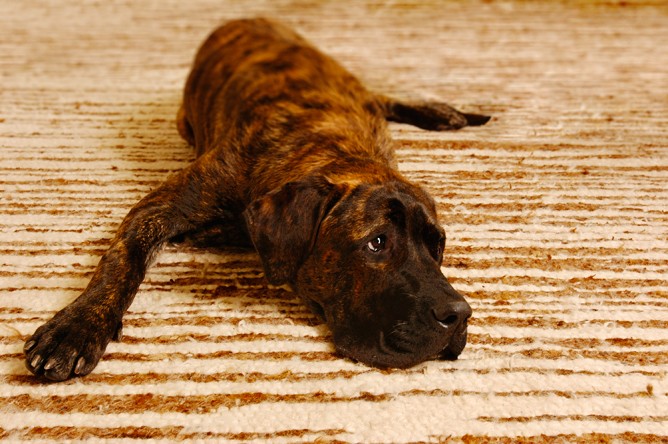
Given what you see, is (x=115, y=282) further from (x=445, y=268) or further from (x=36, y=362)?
(x=445, y=268)

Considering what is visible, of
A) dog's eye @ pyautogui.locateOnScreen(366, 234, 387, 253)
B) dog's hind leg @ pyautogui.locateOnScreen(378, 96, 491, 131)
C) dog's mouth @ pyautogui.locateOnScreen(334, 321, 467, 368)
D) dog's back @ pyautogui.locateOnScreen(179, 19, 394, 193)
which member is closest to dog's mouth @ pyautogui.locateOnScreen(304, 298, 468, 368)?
dog's mouth @ pyautogui.locateOnScreen(334, 321, 467, 368)

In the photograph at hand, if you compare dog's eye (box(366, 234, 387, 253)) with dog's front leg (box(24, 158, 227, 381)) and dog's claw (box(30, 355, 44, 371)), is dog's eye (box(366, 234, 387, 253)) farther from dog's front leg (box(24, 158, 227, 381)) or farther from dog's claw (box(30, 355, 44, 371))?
dog's claw (box(30, 355, 44, 371))

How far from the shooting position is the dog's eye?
167cm

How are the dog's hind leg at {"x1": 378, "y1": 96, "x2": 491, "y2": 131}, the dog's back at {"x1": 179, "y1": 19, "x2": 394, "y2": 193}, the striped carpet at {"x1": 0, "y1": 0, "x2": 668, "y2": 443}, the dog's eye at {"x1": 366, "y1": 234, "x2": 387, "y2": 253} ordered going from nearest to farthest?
the striped carpet at {"x1": 0, "y1": 0, "x2": 668, "y2": 443} → the dog's eye at {"x1": 366, "y1": 234, "x2": 387, "y2": 253} → the dog's back at {"x1": 179, "y1": 19, "x2": 394, "y2": 193} → the dog's hind leg at {"x1": 378, "y1": 96, "x2": 491, "y2": 131}

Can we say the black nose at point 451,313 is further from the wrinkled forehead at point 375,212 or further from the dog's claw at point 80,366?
the dog's claw at point 80,366

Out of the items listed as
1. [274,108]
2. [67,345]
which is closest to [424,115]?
[274,108]

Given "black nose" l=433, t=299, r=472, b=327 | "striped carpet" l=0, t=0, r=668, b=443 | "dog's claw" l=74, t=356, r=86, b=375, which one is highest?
"black nose" l=433, t=299, r=472, b=327

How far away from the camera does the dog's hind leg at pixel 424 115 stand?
3041 millimetres

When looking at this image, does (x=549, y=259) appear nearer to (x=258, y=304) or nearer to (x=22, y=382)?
(x=258, y=304)

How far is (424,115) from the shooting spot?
3051 mm

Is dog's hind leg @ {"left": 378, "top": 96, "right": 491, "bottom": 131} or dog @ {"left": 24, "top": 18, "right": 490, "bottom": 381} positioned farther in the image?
dog's hind leg @ {"left": 378, "top": 96, "right": 491, "bottom": 131}

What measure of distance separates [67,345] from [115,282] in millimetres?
263

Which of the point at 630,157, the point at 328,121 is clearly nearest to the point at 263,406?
the point at 328,121

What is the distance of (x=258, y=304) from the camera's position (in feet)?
6.20
